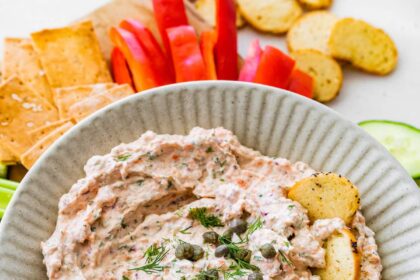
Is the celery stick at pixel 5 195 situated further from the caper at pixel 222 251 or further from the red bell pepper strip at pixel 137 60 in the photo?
the caper at pixel 222 251

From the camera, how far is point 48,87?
3.18 metres

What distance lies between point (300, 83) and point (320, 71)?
0.66 ft

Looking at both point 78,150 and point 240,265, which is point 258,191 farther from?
point 78,150

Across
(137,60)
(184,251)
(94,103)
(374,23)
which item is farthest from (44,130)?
(374,23)

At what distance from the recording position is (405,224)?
2346 mm

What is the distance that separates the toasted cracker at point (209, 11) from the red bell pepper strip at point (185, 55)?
447 millimetres

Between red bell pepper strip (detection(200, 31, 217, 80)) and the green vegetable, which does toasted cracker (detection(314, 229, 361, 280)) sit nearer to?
red bell pepper strip (detection(200, 31, 217, 80))

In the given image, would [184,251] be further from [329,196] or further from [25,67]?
[25,67]

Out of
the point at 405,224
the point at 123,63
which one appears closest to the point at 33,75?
the point at 123,63

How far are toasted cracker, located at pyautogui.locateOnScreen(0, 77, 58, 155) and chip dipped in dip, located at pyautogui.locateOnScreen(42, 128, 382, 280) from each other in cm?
82

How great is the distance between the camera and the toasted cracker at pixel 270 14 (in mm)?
3480

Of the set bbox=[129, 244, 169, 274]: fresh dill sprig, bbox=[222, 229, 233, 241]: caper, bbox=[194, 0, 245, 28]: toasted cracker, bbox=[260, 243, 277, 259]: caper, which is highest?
bbox=[194, 0, 245, 28]: toasted cracker

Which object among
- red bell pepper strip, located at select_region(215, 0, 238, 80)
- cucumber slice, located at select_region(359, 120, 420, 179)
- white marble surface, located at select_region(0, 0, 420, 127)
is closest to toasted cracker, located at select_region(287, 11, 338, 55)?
white marble surface, located at select_region(0, 0, 420, 127)

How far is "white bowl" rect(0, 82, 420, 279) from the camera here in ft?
7.56
